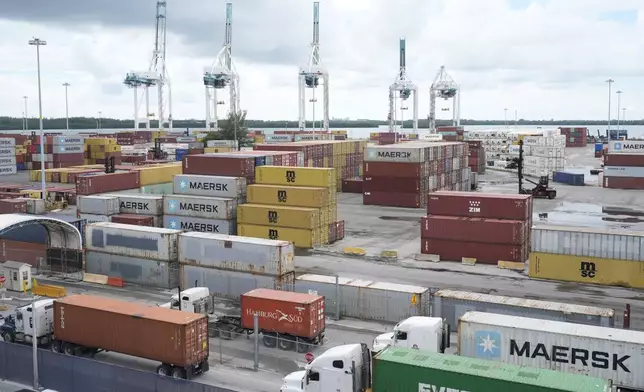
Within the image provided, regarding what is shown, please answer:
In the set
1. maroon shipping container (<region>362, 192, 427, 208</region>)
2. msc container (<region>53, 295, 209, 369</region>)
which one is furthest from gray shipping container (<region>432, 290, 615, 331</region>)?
maroon shipping container (<region>362, 192, 427, 208</region>)

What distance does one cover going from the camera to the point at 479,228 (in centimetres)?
4575

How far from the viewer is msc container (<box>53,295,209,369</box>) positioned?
25344mm

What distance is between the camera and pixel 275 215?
169 ft

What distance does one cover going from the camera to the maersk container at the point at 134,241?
1581 inches

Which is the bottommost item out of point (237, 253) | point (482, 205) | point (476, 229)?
point (237, 253)

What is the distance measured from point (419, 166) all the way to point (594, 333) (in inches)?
1955

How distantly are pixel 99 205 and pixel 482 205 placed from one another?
Result: 3114 centimetres

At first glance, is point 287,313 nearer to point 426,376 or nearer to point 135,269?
point 426,376

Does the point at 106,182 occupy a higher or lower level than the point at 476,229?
higher

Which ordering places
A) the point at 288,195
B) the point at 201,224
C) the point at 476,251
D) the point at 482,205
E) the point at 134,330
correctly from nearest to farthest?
the point at 134,330 → the point at 476,251 → the point at 482,205 → the point at 288,195 → the point at 201,224

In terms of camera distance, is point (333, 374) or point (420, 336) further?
point (420, 336)

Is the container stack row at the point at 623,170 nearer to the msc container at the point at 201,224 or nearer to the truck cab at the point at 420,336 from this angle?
the msc container at the point at 201,224

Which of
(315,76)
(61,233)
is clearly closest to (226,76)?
(315,76)

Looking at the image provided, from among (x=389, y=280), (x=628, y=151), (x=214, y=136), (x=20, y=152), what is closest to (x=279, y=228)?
(x=389, y=280)
